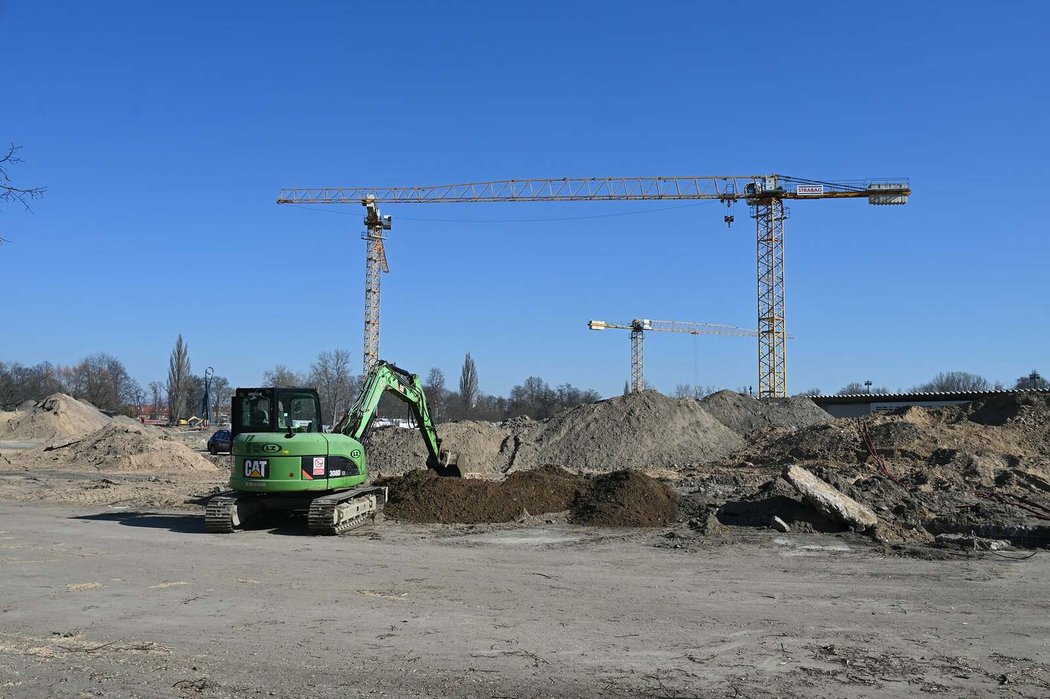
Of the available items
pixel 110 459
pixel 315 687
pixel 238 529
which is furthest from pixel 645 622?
pixel 110 459

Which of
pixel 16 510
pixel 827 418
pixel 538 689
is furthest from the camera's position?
pixel 827 418

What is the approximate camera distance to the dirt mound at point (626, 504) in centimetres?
1698

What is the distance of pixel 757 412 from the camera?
42.4 metres

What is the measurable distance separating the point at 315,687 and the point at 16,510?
1666cm

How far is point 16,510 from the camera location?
1962 centimetres

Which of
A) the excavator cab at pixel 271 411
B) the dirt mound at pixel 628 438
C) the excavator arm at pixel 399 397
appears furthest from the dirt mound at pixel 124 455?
the excavator cab at pixel 271 411

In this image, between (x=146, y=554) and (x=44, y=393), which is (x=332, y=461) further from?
(x=44, y=393)

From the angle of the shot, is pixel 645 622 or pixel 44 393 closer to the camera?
pixel 645 622

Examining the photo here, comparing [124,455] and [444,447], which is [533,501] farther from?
[124,455]

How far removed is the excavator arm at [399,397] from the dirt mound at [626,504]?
4069 mm

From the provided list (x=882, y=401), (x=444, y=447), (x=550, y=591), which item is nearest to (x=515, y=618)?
(x=550, y=591)

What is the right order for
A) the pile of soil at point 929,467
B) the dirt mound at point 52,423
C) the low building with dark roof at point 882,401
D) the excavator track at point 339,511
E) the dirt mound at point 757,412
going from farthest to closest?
the dirt mound at point 52,423, the low building with dark roof at point 882,401, the dirt mound at point 757,412, the pile of soil at point 929,467, the excavator track at point 339,511

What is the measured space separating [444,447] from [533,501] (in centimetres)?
1349

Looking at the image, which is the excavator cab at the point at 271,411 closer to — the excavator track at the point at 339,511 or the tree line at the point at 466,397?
the excavator track at the point at 339,511
